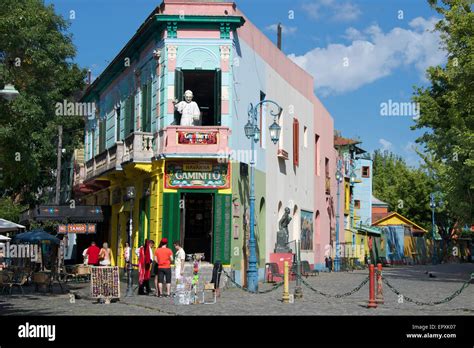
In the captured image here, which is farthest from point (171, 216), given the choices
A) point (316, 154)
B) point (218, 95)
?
point (316, 154)

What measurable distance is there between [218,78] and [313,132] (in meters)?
13.9

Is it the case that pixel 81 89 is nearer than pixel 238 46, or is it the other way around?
pixel 238 46

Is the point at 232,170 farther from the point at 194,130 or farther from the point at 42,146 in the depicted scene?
the point at 42,146

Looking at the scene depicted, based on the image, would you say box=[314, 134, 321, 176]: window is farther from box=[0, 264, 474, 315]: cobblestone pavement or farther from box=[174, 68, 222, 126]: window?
box=[0, 264, 474, 315]: cobblestone pavement

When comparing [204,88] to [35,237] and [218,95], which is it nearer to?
[218,95]

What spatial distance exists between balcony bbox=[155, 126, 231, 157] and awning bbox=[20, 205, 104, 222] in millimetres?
7354

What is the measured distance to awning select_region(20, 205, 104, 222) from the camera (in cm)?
2980

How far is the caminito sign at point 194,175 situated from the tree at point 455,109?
9020 mm

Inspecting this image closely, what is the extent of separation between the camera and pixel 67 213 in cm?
3005

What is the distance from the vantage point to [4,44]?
2028 centimetres

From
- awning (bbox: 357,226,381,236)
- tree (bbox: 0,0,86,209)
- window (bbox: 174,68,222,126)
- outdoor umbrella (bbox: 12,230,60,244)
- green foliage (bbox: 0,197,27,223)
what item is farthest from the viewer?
awning (bbox: 357,226,381,236)

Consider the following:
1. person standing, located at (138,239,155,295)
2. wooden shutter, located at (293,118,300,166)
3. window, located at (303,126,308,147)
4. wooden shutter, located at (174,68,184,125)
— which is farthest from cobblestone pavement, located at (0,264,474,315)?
window, located at (303,126,308,147)
